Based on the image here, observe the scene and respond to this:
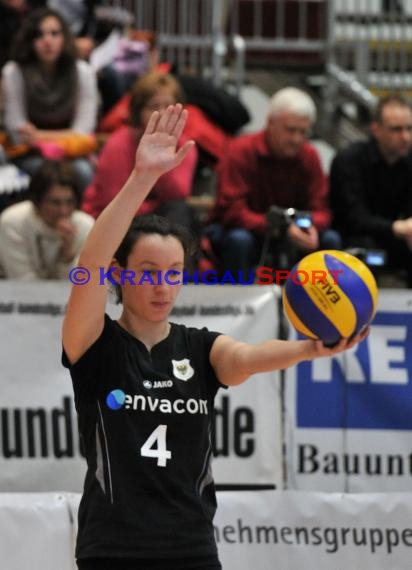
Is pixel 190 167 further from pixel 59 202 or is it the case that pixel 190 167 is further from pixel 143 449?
pixel 143 449

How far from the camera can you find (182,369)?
3635mm

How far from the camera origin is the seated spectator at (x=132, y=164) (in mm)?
6977

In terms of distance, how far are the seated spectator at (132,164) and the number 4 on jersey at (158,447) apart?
3.42 metres

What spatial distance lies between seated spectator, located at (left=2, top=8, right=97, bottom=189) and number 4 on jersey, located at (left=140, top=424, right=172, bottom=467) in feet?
14.7

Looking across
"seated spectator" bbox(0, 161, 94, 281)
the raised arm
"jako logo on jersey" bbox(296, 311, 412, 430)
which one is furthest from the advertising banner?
the raised arm

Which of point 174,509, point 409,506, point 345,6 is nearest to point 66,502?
point 409,506

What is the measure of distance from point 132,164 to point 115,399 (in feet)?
12.0

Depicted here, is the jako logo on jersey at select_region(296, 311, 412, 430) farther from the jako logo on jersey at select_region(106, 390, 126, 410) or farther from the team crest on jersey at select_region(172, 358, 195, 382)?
the jako logo on jersey at select_region(106, 390, 126, 410)

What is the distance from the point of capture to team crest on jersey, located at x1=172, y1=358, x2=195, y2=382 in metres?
3.62

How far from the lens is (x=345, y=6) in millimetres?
9758

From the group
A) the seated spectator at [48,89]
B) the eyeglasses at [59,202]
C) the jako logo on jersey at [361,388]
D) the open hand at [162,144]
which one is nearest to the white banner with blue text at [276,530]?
the jako logo on jersey at [361,388]

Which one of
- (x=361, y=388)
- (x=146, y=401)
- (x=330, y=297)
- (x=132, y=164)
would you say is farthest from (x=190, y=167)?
(x=330, y=297)

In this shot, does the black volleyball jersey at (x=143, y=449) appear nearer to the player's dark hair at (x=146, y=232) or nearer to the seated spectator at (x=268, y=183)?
the player's dark hair at (x=146, y=232)

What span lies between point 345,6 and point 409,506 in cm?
542
